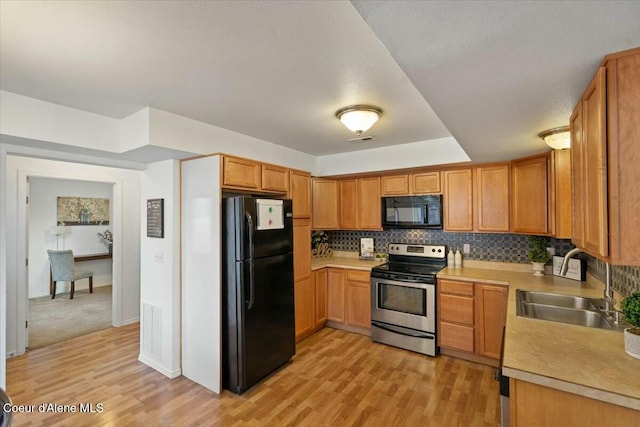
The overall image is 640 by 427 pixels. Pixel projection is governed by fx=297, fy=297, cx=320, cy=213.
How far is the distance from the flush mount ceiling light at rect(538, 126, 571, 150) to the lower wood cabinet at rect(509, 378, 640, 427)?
176cm

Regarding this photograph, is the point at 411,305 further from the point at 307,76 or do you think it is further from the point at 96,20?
the point at 96,20

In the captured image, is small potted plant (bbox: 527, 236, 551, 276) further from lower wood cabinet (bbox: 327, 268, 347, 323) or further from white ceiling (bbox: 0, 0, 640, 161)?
lower wood cabinet (bbox: 327, 268, 347, 323)

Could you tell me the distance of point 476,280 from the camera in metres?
3.07

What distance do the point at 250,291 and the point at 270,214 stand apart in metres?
0.74

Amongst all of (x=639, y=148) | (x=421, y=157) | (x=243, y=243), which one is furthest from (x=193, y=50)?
(x=421, y=157)

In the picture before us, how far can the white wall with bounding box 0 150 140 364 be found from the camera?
330 centimetres

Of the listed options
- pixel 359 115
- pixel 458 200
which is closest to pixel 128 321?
pixel 359 115

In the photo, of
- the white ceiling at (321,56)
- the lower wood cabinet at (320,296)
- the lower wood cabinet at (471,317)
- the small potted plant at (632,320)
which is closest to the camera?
the white ceiling at (321,56)

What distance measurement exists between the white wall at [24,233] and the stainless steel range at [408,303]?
11.4 feet

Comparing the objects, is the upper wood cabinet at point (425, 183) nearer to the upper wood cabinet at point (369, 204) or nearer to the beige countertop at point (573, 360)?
the upper wood cabinet at point (369, 204)

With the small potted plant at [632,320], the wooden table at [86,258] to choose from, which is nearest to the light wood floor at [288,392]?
the small potted plant at [632,320]

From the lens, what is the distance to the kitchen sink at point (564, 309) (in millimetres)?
1961

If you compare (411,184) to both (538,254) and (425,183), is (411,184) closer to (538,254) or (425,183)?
(425,183)

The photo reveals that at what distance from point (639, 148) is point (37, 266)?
832 cm
